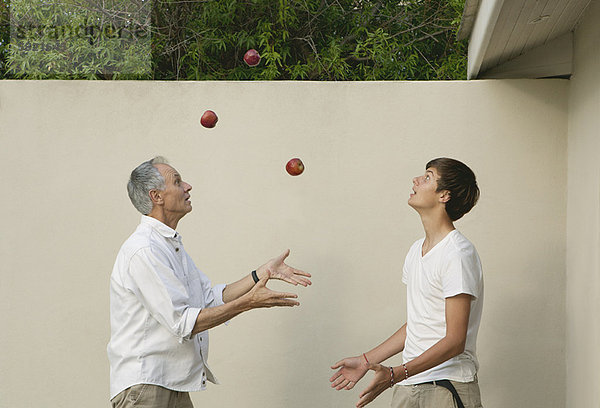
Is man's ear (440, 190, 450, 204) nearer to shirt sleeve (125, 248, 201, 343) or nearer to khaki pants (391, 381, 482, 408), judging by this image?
khaki pants (391, 381, 482, 408)

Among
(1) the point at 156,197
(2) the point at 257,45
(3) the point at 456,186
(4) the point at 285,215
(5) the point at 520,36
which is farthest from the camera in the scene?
(2) the point at 257,45

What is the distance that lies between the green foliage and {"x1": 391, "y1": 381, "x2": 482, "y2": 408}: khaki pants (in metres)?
2.71

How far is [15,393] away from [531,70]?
130 inches

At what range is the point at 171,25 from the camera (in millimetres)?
5359

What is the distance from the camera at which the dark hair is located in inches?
115

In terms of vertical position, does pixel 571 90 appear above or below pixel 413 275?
above

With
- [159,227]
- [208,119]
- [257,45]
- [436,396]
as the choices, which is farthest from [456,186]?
[257,45]

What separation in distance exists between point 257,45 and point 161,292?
2.80 m

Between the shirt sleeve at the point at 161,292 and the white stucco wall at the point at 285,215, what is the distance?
143cm

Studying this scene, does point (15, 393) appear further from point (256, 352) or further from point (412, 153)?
point (412, 153)

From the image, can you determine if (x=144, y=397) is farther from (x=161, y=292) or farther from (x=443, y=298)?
(x=443, y=298)

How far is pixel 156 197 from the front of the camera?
9.98 ft

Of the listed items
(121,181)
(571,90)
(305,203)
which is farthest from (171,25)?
(571,90)

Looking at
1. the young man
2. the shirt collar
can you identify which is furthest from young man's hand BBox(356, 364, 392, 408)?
the shirt collar
